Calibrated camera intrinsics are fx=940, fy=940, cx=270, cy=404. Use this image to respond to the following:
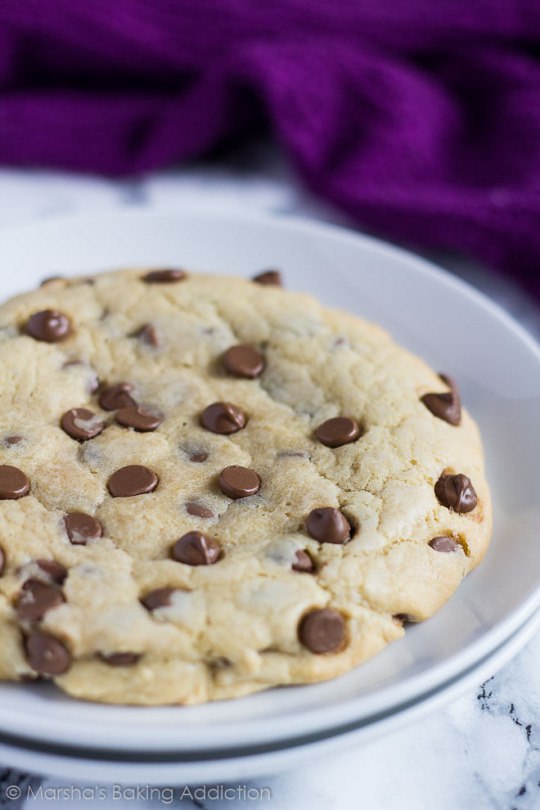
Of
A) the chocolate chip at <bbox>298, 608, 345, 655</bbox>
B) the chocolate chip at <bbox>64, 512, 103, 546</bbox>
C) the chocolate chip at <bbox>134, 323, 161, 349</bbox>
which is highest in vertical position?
the chocolate chip at <bbox>298, 608, 345, 655</bbox>

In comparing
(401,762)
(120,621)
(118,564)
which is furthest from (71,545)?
(401,762)

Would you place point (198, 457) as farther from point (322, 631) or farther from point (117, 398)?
point (322, 631)

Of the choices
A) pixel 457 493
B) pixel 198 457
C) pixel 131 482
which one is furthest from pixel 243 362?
pixel 457 493

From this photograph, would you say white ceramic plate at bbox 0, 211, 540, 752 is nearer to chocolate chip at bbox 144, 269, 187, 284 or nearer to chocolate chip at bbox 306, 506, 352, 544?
chocolate chip at bbox 306, 506, 352, 544

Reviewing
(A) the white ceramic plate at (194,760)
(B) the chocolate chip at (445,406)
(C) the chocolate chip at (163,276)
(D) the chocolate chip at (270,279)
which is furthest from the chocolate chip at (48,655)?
(D) the chocolate chip at (270,279)

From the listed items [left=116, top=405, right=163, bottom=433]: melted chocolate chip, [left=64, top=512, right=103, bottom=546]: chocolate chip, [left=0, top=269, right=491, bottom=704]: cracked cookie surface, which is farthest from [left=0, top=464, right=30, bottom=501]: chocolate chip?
[left=116, top=405, right=163, bottom=433]: melted chocolate chip

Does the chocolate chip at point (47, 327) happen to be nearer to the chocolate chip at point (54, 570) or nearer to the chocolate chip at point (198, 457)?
the chocolate chip at point (198, 457)

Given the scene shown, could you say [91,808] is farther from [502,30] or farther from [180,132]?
[502,30]
